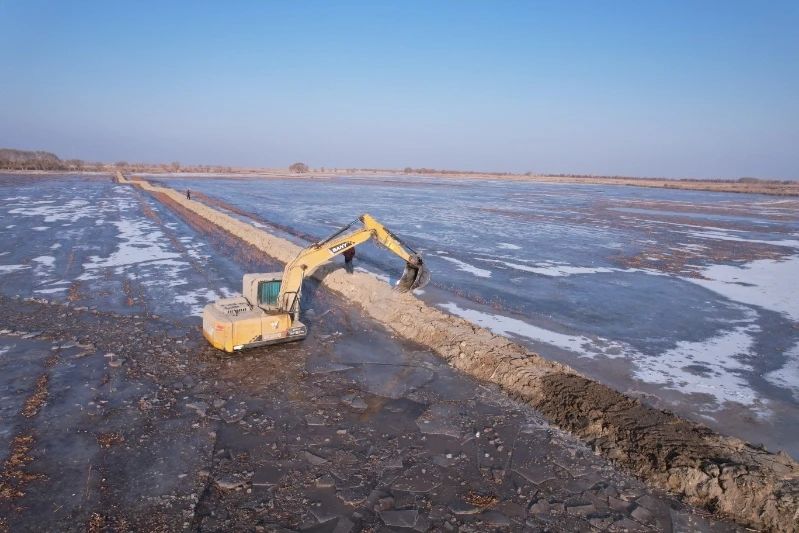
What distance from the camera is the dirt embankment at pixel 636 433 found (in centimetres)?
523

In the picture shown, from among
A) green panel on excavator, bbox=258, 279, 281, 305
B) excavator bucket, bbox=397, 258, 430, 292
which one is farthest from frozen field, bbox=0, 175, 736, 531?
excavator bucket, bbox=397, 258, 430, 292

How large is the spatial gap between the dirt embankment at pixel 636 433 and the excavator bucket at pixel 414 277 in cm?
78

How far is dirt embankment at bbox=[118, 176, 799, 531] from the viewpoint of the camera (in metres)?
5.23

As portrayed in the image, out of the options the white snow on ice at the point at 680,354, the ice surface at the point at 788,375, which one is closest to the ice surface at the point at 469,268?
the white snow on ice at the point at 680,354

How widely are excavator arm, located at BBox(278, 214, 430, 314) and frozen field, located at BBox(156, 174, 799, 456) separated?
214 cm

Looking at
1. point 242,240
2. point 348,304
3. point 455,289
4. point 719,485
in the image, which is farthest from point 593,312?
point 242,240

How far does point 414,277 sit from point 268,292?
8.82 ft

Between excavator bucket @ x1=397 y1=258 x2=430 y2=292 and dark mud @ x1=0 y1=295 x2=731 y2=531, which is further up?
excavator bucket @ x1=397 y1=258 x2=430 y2=292

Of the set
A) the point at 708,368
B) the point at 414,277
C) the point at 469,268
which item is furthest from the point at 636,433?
the point at 469,268

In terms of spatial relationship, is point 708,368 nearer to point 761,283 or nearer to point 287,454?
point 287,454

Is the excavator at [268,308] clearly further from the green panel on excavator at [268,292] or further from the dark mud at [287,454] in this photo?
the dark mud at [287,454]

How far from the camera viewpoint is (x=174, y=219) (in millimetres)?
25844

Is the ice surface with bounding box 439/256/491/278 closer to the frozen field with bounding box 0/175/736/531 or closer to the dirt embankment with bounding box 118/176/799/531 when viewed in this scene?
the dirt embankment with bounding box 118/176/799/531

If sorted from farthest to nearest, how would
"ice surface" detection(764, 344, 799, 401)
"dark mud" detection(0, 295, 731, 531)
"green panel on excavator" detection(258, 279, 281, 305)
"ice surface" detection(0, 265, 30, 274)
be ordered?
"ice surface" detection(0, 265, 30, 274), "green panel on excavator" detection(258, 279, 281, 305), "ice surface" detection(764, 344, 799, 401), "dark mud" detection(0, 295, 731, 531)
